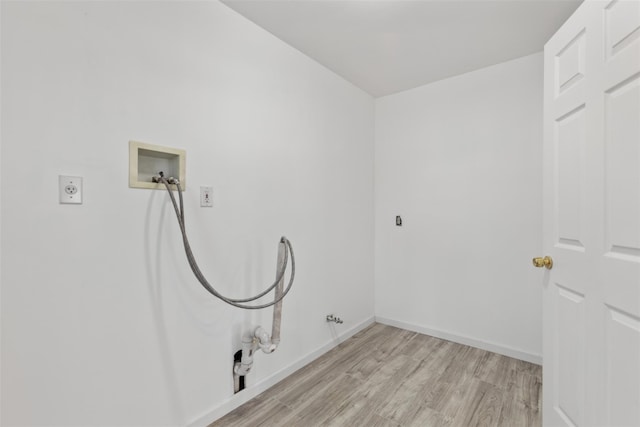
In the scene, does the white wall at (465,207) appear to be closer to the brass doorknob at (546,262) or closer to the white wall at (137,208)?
the brass doorknob at (546,262)

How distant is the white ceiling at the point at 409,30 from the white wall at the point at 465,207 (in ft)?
0.97

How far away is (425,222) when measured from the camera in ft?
9.19

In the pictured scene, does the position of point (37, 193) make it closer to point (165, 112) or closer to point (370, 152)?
point (165, 112)

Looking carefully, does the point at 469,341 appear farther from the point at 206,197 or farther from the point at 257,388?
the point at 206,197

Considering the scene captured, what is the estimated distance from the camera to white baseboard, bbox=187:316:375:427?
1.62m

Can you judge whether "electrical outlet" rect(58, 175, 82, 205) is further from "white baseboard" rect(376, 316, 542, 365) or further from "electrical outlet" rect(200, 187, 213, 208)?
"white baseboard" rect(376, 316, 542, 365)

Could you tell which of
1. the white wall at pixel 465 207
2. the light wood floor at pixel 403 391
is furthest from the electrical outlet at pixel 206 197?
the white wall at pixel 465 207

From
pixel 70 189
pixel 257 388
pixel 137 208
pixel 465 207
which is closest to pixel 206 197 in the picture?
pixel 137 208

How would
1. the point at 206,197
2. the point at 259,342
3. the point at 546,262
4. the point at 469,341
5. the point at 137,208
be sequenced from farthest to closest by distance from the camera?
the point at 469,341, the point at 259,342, the point at 206,197, the point at 546,262, the point at 137,208

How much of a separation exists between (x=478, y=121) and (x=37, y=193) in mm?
2875

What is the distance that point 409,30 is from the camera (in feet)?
6.47

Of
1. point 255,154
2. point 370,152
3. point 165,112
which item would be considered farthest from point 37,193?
point 370,152

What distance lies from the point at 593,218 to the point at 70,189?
207 cm

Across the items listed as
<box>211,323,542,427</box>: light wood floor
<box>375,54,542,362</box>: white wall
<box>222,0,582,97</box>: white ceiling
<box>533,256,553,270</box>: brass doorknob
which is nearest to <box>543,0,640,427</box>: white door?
<box>533,256,553,270</box>: brass doorknob
